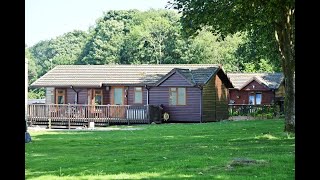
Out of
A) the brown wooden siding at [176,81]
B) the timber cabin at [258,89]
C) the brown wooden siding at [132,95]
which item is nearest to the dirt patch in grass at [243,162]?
the brown wooden siding at [176,81]

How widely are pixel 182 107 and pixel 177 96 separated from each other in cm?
76

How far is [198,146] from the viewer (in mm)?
15367

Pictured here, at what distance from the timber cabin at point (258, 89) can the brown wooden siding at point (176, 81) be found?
13887 mm

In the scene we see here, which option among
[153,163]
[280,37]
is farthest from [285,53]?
[153,163]

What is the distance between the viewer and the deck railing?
1549 inches

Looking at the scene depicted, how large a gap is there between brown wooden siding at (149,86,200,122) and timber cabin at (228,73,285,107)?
13421mm

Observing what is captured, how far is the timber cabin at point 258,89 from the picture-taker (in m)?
47.7

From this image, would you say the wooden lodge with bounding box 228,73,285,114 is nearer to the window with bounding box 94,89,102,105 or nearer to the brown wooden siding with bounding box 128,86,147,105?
the brown wooden siding with bounding box 128,86,147,105

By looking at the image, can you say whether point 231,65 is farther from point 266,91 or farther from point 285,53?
point 285,53

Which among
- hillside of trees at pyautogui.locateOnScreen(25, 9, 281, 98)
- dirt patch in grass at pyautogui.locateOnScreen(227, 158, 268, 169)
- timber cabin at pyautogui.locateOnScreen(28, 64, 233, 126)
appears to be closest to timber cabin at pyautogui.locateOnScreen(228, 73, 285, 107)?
hillside of trees at pyautogui.locateOnScreen(25, 9, 281, 98)
